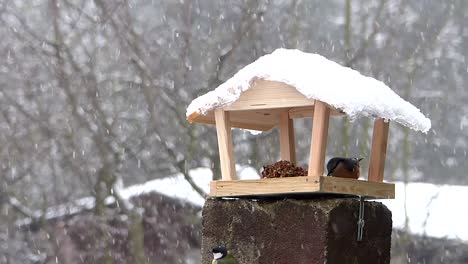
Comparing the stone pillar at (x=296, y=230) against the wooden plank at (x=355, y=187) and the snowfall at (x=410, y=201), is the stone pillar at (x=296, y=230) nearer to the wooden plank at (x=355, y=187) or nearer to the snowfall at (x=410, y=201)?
the wooden plank at (x=355, y=187)

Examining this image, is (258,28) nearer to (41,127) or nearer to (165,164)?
(165,164)

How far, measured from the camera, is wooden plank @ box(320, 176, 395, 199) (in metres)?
4.04

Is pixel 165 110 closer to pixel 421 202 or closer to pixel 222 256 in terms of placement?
pixel 421 202

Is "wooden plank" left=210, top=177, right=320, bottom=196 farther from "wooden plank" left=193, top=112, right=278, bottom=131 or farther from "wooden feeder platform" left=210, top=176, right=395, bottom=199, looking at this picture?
"wooden plank" left=193, top=112, right=278, bottom=131

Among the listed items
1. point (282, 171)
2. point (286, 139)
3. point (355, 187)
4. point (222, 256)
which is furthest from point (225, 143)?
point (355, 187)

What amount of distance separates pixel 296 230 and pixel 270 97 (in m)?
0.64

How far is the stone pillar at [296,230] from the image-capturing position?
4.11 metres

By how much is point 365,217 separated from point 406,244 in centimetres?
470

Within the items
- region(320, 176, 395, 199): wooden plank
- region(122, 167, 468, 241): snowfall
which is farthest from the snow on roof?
region(122, 167, 468, 241): snowfall

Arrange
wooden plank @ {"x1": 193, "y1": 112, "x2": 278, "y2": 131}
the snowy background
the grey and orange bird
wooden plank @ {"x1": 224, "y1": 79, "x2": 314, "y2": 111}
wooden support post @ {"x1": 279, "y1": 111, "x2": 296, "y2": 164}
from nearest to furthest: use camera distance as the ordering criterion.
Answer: wooden plank @ {"x1": 224, "y1": 79, "x2": 314, "y2": 111}
the grey and orange bird
wooden plank @ {"x1": 193, "y1": 112, "x2": 278, "y2": 131}
wooden support post @ {"x1": 279, "y1": 111, "x2": 296, "y2": 164}
the snowy background

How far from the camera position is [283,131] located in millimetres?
4805

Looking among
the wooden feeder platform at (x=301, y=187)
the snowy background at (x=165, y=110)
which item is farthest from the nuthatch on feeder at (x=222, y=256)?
the snowy background at (x=165, y=110)

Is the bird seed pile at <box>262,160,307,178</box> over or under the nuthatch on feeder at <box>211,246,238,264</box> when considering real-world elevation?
over

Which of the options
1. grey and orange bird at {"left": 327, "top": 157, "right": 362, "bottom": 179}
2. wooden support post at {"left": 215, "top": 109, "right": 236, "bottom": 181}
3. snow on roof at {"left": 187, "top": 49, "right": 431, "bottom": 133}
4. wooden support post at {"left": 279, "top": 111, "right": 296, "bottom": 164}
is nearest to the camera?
snow on roof at {"left": 187, "top": 49, "right": 431, "bottom": 133}
